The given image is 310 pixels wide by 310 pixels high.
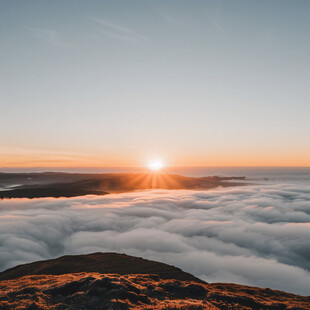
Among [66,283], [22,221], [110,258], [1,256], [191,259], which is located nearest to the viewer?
[66,283]

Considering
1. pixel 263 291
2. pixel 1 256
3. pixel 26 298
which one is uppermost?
pixel 26 298

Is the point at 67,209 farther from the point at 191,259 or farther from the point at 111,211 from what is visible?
the point at 191,259

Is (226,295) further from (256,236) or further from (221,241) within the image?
(256,236)

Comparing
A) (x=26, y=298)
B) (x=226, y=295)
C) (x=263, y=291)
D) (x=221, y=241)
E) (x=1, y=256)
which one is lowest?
(x=221, y=241)

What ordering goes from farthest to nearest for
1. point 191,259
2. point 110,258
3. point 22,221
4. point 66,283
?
point 22,221, point 191,259, point 110,258, point 66,283

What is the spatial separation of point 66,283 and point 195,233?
5005 centimetres

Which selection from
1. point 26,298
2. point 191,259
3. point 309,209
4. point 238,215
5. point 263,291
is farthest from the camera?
point 309,209

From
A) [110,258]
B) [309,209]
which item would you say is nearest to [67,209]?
[110,258]

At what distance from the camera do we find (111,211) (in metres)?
71.1

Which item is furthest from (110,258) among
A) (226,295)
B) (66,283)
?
(226,295)

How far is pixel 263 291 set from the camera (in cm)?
1708

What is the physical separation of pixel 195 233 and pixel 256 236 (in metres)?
16.6

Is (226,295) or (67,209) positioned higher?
(226,295)

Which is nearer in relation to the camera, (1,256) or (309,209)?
(1,256)
